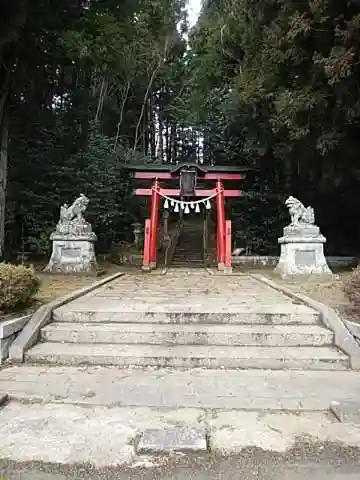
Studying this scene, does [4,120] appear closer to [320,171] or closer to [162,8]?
[320,171]

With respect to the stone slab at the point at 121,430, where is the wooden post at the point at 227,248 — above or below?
above

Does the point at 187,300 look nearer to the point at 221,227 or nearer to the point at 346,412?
the point at 346,412

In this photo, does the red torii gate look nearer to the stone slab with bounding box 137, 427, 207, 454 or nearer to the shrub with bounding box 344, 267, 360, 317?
the shrub with bounding box 344, 267, 360, 317

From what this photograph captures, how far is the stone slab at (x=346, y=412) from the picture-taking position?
3.24 meters

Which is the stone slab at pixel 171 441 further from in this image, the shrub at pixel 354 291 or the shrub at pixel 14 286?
the shrub at pixel 354 291

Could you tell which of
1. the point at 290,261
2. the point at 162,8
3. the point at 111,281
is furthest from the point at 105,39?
the point at 162,8

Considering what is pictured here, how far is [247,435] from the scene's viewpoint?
3.03 m

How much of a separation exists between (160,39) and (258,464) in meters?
24.3

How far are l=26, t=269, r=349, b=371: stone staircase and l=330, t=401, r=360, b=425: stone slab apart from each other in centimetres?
116

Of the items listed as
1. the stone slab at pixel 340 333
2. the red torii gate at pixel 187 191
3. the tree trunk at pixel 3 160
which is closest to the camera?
the stone slab at pixel 340 333

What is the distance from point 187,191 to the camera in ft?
50.5

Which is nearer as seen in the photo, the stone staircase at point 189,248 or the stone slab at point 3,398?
the stone slab at point 3,398

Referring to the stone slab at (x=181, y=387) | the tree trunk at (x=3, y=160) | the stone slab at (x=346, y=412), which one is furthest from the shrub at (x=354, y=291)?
the tree trunk at (x=3, y=160)

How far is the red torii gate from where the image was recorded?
14617 mm
